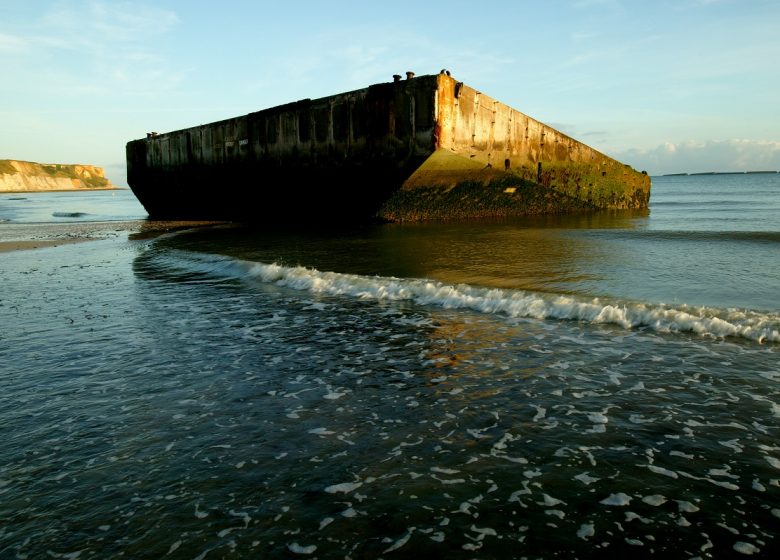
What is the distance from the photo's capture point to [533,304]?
670 cm

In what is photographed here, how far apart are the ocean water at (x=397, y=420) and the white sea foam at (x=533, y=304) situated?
0.12 ft

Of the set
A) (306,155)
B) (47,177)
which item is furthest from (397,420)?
(47,177)

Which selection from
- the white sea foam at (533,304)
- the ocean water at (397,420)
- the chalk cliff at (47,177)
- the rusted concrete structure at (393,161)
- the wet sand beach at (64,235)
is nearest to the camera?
the ocean water at (397,420)

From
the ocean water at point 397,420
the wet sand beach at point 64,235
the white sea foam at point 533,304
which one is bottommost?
the ocean water at point 397,420

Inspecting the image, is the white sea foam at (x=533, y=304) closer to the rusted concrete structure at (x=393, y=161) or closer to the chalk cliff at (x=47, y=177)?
the rusted concrete structure at (x=393, y=161)

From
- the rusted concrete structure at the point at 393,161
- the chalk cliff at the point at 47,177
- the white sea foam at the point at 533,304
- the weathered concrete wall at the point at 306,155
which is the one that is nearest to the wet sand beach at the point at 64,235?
the weathered concrete wall at the point at 306,155

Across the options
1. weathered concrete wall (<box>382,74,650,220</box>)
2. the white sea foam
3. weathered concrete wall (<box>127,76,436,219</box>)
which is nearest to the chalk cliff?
weathered concrete wall (<box>127,76,436,219</box>)

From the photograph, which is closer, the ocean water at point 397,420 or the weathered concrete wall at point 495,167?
the ocean water at point 397,420

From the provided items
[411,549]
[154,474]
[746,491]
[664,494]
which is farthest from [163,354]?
[746,491]

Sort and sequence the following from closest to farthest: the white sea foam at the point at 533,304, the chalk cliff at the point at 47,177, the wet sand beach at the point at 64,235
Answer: the white sea foam at the point at 533,304
the wet sand beach at the point at 64,235
the chalk cliff at the point at 47,177

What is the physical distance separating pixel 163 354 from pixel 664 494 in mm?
4300

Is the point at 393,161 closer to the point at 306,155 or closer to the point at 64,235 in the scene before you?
the point at 306,155

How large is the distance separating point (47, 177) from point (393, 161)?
591ft

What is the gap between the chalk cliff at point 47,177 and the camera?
483 feet
